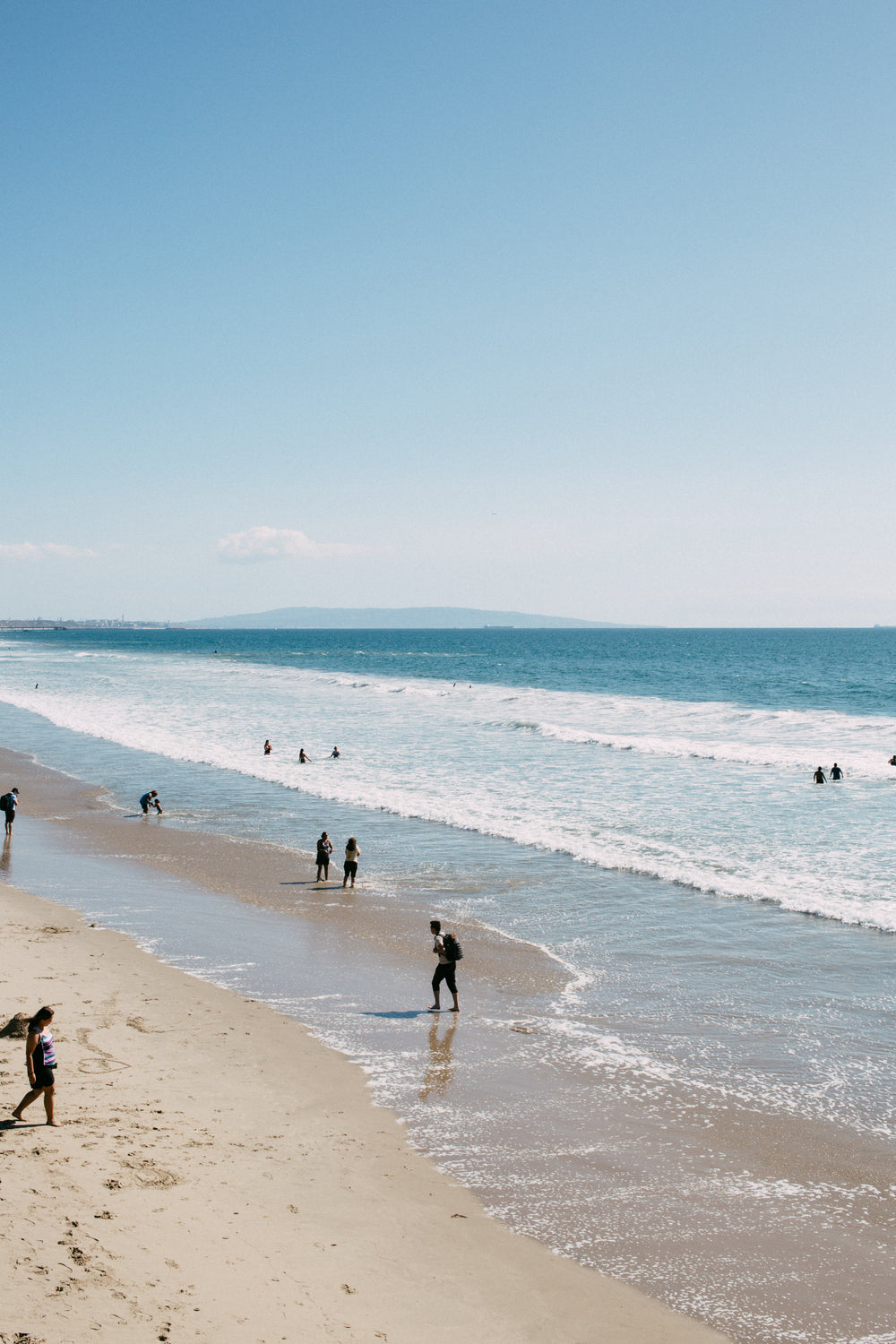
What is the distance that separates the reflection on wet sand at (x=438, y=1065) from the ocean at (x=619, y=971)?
47mm

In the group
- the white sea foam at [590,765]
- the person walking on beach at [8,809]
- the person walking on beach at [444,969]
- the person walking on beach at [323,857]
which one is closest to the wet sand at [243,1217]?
the person walking on beach at [444,969]

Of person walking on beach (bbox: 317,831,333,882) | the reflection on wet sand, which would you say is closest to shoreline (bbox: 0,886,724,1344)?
the reflection on wet sand

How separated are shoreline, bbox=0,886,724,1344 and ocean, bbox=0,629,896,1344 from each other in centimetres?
60

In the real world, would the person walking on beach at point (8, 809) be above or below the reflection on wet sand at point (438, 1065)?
above

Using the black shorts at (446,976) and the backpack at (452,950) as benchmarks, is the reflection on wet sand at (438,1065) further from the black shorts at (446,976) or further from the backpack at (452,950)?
the backpack at (452,950)

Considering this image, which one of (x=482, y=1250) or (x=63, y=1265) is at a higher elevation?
(x=63, y=1265)

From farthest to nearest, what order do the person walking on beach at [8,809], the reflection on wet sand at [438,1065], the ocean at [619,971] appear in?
the person walking on beach at [8,809] < the reflection on wet sand at [438,1065] < the ocean at [619,971]

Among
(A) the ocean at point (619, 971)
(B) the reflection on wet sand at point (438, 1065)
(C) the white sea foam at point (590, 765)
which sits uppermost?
(C) the white sea foam at point (590, 765)

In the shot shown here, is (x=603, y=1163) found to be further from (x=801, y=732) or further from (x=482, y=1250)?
(x=801, y=732)

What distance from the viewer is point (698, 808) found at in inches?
1156

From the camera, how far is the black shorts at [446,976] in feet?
44.3

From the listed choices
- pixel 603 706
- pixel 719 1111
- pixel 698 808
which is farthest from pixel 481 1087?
pixel 603 706

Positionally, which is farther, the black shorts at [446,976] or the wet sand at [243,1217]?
the black shorts at [446,976]

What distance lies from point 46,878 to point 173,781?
13.2 metres
